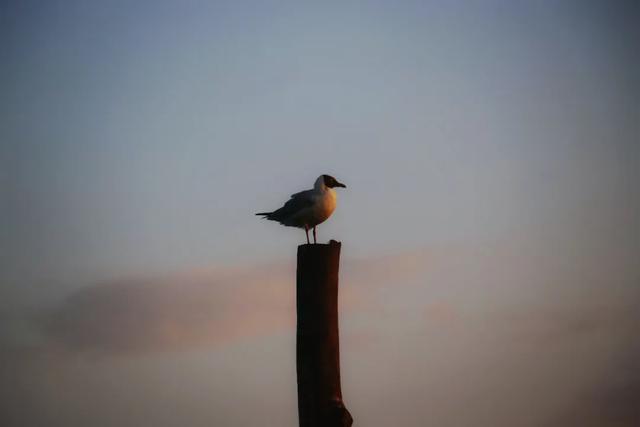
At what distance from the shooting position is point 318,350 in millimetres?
6180

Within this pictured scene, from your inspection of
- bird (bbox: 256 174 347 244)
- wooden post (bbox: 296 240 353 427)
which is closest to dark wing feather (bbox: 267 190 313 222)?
bird (bbox: 256 174 347 244)

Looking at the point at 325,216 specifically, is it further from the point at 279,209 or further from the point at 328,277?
the point at 328,277

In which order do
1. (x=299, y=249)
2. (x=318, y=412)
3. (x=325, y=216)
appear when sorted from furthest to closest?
(x=325, y=216) → (x=299, y=249) → (x=318, y=412)

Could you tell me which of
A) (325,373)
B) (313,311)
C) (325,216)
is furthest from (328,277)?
(325,216)

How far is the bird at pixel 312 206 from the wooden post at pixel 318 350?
4205mm

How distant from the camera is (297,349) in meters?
6.31

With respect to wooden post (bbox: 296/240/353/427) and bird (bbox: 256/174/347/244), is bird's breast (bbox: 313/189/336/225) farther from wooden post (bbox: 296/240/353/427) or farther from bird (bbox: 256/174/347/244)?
wooden post (bbox: 296/240/353/427)

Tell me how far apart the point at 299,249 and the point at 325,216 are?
416 centimetres

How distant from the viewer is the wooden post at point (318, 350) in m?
6.13

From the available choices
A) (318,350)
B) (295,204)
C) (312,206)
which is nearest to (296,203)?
(295,204)

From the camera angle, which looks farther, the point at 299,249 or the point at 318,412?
the point at 299,249

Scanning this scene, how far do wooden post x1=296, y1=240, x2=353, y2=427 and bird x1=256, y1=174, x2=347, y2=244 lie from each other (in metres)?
4.20

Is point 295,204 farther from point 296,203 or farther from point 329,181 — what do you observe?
point 329,181

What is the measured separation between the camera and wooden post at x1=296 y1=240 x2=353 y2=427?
20.1 ft
